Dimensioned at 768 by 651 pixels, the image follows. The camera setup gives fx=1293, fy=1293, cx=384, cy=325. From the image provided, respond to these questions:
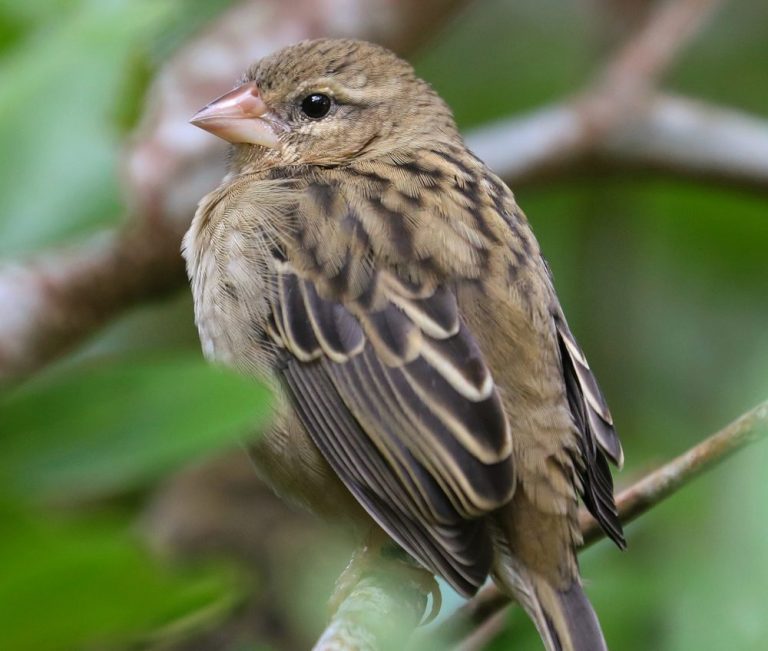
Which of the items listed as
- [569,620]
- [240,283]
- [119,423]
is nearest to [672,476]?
[569,620]

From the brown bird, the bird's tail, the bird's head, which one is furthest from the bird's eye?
the bird's tail

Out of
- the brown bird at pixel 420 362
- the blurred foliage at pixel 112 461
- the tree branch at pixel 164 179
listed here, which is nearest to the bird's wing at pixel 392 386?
the brown bird at pixel 420 362

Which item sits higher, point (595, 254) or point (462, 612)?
point (462, 612)

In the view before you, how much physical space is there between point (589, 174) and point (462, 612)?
262 centimetres

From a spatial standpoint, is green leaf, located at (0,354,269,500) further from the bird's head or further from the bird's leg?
the bird's head

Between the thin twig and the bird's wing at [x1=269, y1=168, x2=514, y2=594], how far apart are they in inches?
8.5

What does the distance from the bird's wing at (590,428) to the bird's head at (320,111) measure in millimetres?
864

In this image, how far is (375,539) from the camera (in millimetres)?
3049

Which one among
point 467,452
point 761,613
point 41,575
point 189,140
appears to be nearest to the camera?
point 41,575

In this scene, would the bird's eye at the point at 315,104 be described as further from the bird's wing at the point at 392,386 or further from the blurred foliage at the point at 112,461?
the blurred foliage at the point at 112,461

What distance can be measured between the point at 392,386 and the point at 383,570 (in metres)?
0.46

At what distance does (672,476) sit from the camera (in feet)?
6.88

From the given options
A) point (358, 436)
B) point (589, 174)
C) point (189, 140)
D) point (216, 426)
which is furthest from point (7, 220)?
point (589, 174)

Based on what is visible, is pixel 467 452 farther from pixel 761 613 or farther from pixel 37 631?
pixel 37 631
